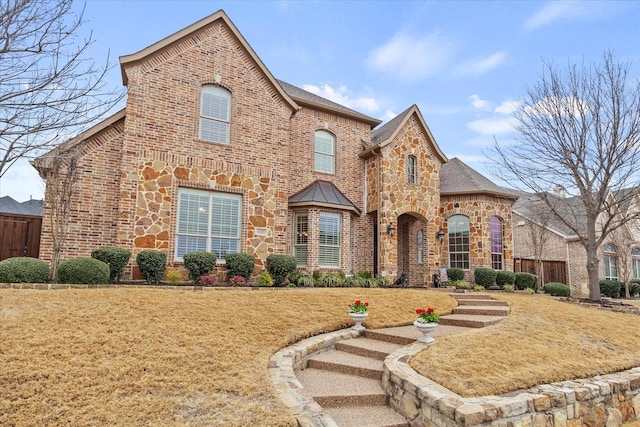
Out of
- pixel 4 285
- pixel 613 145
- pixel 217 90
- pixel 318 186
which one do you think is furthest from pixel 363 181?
pixel 4 285

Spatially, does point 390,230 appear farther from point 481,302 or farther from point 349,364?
point 349,364

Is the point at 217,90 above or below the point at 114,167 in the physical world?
above

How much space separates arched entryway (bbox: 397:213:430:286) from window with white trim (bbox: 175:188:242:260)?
8259 mm

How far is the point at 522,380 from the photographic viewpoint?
5137mm

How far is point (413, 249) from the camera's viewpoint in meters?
17.4

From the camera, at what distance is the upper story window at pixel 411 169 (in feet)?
54.2

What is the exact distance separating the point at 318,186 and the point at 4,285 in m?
9.89

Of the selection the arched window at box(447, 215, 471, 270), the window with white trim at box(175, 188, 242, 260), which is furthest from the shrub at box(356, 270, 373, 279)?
the arched window at box(447, 215, 471, 270)

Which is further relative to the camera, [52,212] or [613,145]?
[613,145]

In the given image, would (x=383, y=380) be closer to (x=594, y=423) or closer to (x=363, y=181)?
(x=594, y=423)

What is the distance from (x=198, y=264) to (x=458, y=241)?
12419mm

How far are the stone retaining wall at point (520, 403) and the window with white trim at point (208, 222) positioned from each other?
752 cm

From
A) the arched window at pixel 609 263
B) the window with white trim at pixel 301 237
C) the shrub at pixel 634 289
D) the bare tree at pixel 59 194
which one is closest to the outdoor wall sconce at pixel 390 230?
the window with white trim at pixel 301 237

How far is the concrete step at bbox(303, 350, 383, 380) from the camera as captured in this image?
5871mm
